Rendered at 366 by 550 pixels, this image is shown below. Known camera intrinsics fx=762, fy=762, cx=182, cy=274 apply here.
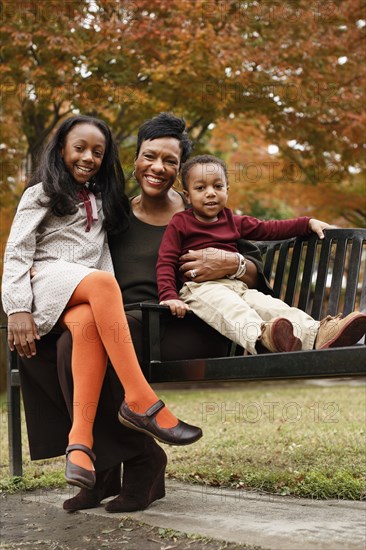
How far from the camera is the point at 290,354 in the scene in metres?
2.81

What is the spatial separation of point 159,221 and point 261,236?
537 mm

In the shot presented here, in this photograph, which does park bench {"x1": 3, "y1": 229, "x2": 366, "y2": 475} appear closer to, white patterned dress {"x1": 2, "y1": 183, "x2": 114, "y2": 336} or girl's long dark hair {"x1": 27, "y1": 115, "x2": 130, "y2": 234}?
white patterned dress {"x1": 2, "y1": 183, "x2": 114, "y2": 336}

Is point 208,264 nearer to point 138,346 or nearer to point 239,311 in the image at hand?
point 239,311

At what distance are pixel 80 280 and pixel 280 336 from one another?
2.85 ft

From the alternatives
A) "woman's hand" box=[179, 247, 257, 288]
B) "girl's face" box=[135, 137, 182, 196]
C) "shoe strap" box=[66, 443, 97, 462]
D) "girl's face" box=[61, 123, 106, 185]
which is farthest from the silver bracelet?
"shoe strap" box=[66, 443, 97, 462]

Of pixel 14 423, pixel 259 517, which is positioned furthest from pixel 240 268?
pixel 14 423

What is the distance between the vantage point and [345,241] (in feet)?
12.2

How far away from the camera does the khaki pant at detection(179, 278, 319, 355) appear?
316cm

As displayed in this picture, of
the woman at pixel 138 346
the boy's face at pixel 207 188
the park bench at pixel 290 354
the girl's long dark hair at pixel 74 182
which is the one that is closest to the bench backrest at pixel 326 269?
the park bench at pixel 290 354

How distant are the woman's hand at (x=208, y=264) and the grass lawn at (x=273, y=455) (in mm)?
1101

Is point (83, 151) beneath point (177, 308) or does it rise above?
above

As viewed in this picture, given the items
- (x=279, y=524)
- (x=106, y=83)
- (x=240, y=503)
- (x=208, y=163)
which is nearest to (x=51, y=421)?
(x=240, y=503)

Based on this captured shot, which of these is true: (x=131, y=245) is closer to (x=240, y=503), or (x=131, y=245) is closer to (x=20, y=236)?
(x=20, y=236)

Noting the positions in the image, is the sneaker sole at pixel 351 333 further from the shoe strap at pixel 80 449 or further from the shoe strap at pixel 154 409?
the shoe strap at pixel 80 449
